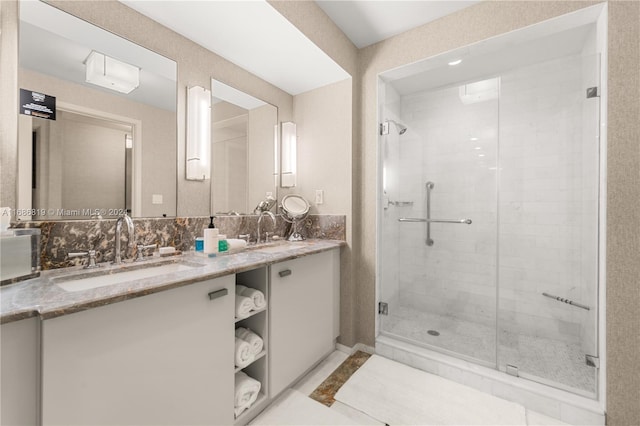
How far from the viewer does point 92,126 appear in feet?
4.49

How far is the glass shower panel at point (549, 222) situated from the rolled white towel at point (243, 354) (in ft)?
5.14

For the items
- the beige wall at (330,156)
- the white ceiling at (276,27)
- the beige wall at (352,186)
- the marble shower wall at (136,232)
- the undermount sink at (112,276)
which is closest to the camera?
the undermount sink at (112,276)

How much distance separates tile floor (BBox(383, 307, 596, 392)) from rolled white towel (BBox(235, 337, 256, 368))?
47.8 inches

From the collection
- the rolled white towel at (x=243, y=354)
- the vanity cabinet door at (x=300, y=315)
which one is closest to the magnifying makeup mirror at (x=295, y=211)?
the vanity cabinet door at (x=300, y=315)

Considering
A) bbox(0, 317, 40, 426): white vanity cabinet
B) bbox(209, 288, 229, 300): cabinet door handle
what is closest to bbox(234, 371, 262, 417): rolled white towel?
bbox(209, 288, 229, 300): cabinet door handle

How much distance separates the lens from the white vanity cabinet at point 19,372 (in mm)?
698

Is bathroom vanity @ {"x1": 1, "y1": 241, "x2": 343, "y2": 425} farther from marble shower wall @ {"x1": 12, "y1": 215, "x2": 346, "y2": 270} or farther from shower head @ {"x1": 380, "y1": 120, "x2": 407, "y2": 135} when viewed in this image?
shower head @ {"x1": 380, "y1": 120, "x2": 407, "y2": 135}

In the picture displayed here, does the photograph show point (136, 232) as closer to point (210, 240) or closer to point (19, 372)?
point (210, 240)

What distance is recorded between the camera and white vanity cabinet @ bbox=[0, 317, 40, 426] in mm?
698

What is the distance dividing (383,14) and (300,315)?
2.07 meters

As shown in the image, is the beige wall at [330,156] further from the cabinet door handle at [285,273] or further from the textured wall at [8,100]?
the textured wall at [8,100]

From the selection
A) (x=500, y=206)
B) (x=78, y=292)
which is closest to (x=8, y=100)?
(x=78, y=292)

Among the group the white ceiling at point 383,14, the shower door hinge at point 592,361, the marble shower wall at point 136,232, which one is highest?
the white ceiling at point 383,14

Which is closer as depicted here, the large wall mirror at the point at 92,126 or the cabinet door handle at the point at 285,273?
the large wall mirror at the point at 92,126
